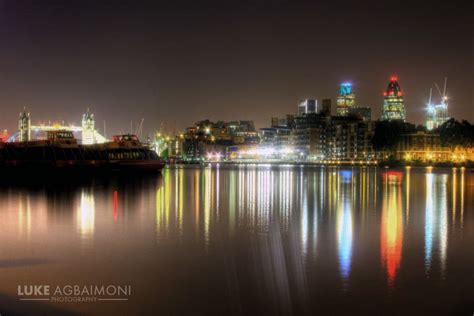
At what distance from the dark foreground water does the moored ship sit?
4965 cm

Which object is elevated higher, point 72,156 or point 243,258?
point 72,156

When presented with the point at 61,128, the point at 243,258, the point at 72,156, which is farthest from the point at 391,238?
the point at 61,128

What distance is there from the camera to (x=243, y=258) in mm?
17609

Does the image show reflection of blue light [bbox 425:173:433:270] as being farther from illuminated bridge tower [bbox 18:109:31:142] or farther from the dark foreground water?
illuminated bridge tower [bbox 18:109:31:142]

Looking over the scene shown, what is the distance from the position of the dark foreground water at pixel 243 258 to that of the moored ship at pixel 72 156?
49646mm

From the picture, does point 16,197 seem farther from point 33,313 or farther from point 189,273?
point 33,313

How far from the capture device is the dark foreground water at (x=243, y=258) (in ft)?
41.7

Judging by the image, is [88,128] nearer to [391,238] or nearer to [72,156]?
[72,156]

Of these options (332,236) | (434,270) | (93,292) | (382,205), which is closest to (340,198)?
(382,205)

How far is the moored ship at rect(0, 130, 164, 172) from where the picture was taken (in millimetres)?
79062

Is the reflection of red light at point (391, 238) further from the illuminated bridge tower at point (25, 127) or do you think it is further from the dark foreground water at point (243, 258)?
the illuminated bridge tower at point (25, 127)

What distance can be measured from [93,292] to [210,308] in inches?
114

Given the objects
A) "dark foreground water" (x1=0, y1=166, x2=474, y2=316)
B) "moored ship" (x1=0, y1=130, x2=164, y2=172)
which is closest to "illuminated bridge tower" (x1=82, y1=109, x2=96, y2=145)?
"moored ship" (x1=0, y1=130, x2=164, y2=172)

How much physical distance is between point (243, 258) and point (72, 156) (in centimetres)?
7353
